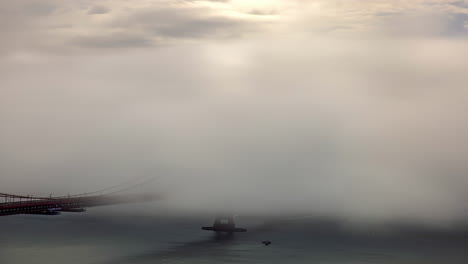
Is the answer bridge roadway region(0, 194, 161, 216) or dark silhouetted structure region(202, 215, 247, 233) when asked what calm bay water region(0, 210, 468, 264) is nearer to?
dark silhouetted structure region(202, 215, 247, 233)

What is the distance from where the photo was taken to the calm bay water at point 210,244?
71750 millimetres

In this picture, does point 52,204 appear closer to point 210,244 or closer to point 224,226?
point 210,244

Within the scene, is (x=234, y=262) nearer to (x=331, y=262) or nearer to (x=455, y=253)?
(x=331, y=262)

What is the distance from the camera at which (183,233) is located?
103m

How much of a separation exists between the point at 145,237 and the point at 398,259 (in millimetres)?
38370

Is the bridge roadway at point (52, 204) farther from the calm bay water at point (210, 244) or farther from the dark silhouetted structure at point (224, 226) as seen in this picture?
the dark silhouetted structure at point (224, 226)

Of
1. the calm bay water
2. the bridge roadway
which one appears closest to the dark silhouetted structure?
the calm bay water

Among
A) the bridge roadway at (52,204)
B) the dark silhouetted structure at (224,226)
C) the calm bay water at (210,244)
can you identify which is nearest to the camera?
the bridge roadway at (52,204)

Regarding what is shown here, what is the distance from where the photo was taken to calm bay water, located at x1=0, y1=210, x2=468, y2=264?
71.8 metres

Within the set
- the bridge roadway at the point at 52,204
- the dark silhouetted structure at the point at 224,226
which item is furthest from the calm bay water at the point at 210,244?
the bridge roadway at the point at 52,204

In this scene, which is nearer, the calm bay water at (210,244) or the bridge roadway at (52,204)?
the bridge roadway at (52,204)

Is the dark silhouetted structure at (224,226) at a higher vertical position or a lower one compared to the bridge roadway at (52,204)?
lower

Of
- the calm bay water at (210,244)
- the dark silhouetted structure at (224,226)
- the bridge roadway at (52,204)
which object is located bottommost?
the calm bay water at (210,244)

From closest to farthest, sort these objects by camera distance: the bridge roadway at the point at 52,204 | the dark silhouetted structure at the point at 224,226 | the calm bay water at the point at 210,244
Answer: the bridge roadway at the point at 52,204 < the calm bay water at the point at 210,244 < the dark silhouetted structure at the point at 224,226
